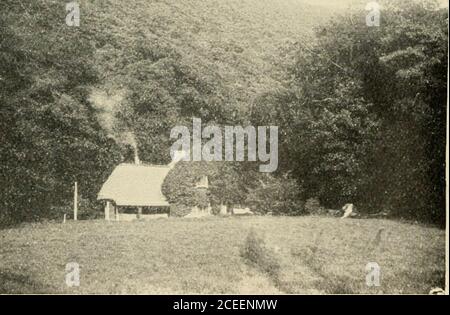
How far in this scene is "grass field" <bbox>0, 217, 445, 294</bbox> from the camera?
6.34 meters

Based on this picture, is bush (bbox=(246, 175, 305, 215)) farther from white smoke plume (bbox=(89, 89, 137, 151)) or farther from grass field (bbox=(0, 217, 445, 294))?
white smoke plume (bbox=(89, 89, 137, 151))

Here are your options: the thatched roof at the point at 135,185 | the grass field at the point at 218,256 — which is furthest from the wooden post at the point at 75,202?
the thatched roof at the point at 135,185

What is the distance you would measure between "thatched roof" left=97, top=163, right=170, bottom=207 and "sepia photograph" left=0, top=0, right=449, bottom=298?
0.7 inches

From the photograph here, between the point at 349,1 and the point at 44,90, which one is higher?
the point at 349,1

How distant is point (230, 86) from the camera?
22.9 feet

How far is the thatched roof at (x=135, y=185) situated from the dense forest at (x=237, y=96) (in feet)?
0.41

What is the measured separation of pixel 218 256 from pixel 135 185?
1332mm

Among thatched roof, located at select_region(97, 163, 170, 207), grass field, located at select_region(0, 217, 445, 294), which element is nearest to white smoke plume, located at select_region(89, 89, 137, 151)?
thatched roof, located at select_region(97, 163, 170, 207)

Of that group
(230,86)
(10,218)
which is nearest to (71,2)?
(230,86)

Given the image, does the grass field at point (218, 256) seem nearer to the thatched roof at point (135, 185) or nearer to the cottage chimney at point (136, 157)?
the thatched roof at point (135, 185)

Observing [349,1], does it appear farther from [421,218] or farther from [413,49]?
[421,218]

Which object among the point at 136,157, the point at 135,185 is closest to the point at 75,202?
the point at 135,185

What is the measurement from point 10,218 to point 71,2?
2.70 metres

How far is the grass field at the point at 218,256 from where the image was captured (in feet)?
20.8
